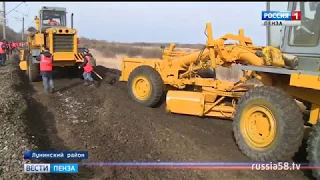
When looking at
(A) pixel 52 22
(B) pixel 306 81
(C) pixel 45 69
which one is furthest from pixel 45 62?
(B) pixel 306 81

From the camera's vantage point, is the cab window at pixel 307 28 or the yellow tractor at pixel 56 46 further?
the yellow tractor at pixel 56 46

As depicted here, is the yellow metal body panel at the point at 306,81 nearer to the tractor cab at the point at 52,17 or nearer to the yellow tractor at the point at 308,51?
the yellow tractor at the point at 308,51

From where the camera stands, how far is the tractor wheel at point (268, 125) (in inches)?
229

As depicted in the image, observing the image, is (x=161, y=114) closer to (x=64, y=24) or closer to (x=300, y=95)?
(x=300, y=95)

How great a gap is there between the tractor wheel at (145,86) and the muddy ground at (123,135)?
0.23m

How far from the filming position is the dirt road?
19.5 feet

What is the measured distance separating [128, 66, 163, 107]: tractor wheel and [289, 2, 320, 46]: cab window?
3941 mm

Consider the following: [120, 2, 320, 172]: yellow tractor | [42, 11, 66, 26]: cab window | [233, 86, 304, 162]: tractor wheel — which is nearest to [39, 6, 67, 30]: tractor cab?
[42, 11, 66, 26]: cab window

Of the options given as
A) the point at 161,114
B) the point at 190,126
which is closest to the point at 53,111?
the point at 161,114

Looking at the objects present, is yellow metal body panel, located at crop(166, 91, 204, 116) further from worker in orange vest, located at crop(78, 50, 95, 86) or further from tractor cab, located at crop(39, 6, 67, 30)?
tractor cab, located at crop(39, 6, 67, 30)

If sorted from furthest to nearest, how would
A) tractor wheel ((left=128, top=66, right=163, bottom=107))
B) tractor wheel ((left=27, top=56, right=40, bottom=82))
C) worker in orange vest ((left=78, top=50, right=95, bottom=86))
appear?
tractor wheel ((left=27, top=56, right=40, bottom=82)) → worker in orange vest ((left=78, top=50, right=95, bottom=86)) → tractor wheel ((left=128, top=66, right=163, bottom=107))

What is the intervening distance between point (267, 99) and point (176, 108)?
2.99 m

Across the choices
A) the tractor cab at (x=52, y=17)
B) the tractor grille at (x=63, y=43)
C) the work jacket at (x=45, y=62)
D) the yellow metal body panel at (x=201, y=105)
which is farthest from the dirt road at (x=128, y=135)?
the tractor cab at (x=52, y=17)

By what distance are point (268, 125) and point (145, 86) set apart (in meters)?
4.27
